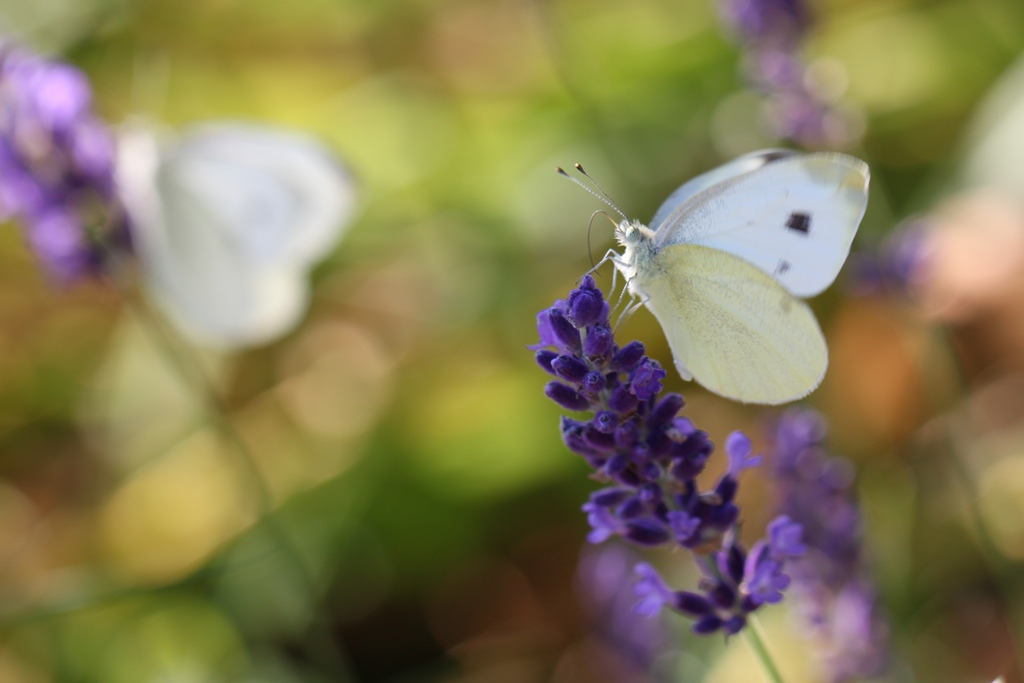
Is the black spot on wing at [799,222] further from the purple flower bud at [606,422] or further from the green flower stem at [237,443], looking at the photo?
the green flower stem at [237,443]

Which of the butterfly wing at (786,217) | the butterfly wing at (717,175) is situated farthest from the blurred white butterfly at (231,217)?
the butterfly wing at (786,217)

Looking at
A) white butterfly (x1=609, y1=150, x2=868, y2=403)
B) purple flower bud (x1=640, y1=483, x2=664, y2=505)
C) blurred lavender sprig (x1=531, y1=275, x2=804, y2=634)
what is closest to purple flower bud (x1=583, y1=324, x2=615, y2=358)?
blurred lavender sprig (x1=531, y1=275, x2=804, y2=634)

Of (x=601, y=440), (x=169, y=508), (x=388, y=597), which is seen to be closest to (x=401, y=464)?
(x=388, y=597)

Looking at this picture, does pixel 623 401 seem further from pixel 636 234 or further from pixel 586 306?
pixel 636 234

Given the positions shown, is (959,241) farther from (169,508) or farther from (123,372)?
(123,372)

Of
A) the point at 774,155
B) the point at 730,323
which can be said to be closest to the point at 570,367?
the point at 730,323
